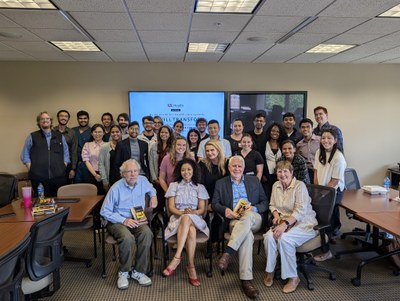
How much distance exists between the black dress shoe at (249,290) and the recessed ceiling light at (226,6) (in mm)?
2566

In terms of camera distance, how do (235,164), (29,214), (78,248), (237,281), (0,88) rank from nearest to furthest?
(29,214) → (237,281) → (235,164) → (78,248) → (0,88)

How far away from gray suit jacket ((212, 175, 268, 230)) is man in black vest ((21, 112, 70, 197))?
84.5 inches

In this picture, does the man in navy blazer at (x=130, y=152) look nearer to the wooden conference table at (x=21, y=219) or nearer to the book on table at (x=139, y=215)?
the wooden conference table at (x=21, y=219)

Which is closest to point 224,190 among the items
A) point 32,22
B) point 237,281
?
point 237,281

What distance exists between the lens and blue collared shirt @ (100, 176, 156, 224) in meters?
2.97

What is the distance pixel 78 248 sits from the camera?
373cm

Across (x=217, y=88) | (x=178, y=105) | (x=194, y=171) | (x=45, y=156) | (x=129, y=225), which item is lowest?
(x=129, y=225)

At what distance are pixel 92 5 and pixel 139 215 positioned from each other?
80.2 inches

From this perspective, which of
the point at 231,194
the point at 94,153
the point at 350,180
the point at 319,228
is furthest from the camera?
the point at 94,153

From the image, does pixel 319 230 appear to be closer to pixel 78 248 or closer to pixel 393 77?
pixel 78 248

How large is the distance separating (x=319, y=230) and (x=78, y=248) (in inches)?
109

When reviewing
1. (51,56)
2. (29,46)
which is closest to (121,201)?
(29,46)

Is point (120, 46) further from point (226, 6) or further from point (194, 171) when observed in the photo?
point (194, 171)

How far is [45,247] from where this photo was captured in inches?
88.3
